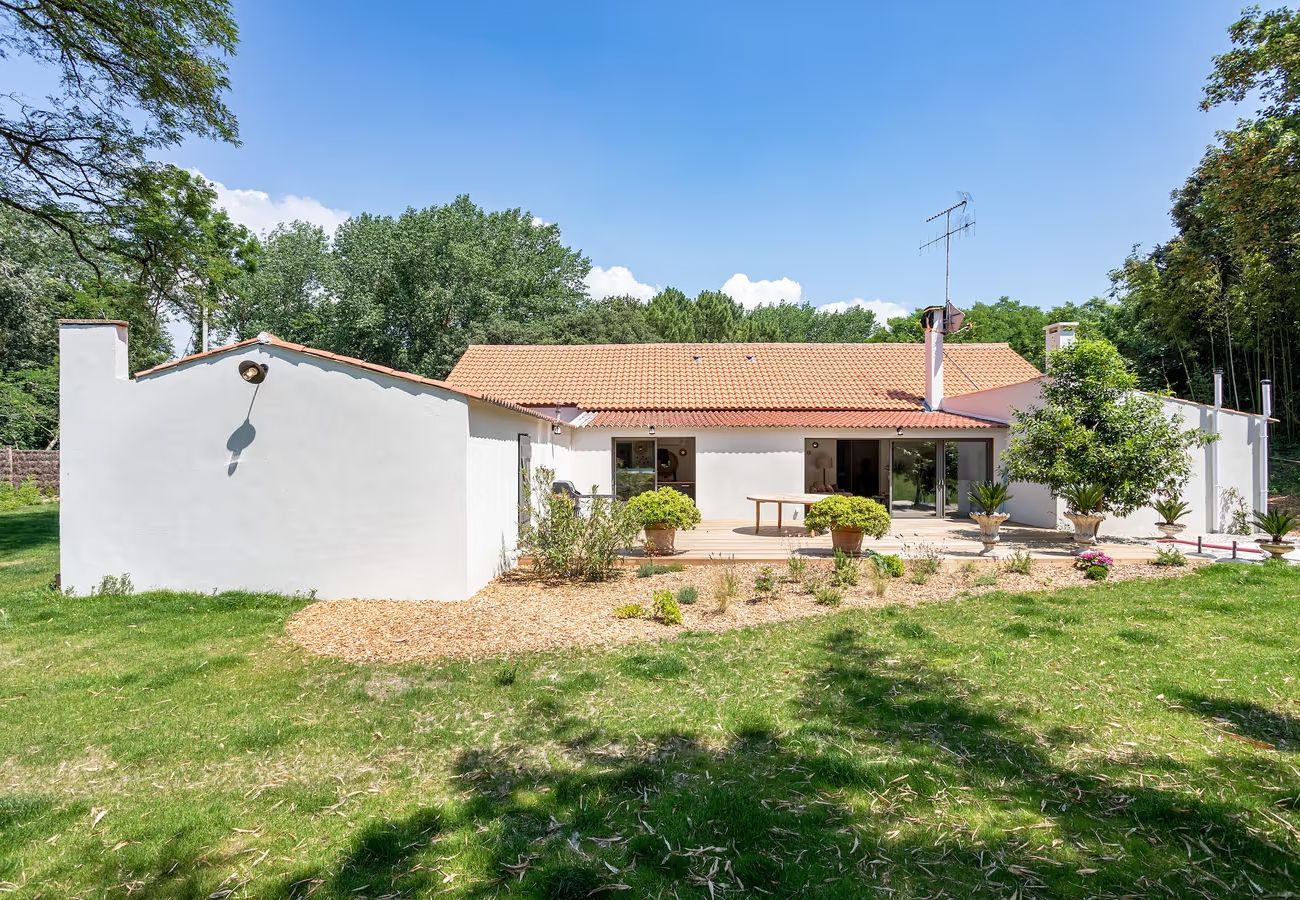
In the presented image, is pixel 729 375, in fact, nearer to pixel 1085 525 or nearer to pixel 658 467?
pixel 658 467

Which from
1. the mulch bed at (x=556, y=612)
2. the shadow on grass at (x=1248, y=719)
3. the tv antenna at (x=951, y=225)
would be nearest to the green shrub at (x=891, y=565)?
the mulch bed at (x=556, y=612)

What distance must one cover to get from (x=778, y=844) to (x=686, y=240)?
21.2 meters

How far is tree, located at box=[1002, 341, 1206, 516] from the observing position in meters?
12.7

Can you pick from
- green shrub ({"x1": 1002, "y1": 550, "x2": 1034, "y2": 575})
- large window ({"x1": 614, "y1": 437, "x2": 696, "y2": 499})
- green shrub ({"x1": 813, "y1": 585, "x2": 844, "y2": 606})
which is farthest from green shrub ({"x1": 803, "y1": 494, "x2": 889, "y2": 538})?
large window ({"x1": 614, "y1": 437, "x2": 696, "y2": 499})

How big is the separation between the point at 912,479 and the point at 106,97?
23.0 m

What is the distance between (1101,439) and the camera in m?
13.2

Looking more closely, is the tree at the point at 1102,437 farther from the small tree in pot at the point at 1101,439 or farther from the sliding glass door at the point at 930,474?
the sliding glass door at the point at 930,474

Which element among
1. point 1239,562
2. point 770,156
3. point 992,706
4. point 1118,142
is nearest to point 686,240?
point 770,156

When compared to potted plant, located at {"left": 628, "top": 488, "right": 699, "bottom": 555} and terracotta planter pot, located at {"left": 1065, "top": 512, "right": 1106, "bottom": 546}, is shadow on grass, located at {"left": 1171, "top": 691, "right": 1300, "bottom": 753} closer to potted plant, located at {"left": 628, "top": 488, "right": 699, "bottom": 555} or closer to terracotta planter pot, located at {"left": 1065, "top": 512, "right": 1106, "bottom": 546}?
potted plant, located at {"left": 628, "top": 488, "right": 699, "bottom": 555}

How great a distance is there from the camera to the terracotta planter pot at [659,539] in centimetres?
1229

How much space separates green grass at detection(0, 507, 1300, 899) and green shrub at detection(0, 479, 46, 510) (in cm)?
2043

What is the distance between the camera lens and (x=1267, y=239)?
8023mm

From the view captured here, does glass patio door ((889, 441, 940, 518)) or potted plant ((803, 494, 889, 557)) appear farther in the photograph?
glass patio door ((889, 441, 940, 518))

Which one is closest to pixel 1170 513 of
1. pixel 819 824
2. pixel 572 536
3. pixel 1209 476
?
pixel 1209 476
